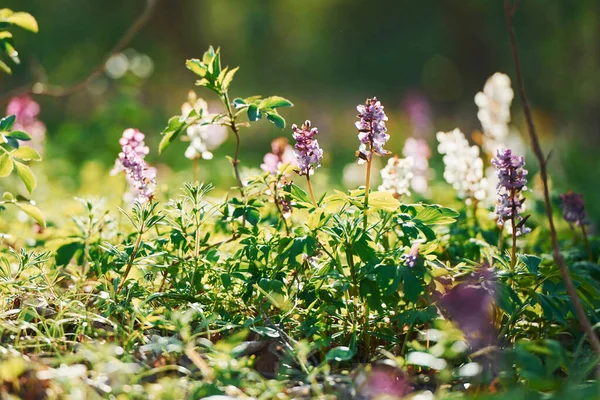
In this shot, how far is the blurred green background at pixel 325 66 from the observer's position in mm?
8203

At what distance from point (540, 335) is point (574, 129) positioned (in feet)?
28.7

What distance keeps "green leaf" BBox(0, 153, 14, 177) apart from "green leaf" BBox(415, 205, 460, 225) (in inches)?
A: 54.4

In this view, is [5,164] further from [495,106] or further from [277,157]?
[495,106]

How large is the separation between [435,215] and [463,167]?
2.92 ft

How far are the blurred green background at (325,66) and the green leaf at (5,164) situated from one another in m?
3.34

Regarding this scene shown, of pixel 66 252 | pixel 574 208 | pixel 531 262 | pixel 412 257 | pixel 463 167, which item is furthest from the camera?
pixel 463 167

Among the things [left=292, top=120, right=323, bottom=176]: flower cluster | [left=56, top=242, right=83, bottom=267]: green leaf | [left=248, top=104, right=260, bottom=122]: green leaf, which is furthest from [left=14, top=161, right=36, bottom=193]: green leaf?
[left=292, top=120, right=323, bottom=176]: flower cluster

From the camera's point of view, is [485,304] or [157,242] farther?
[157,242]

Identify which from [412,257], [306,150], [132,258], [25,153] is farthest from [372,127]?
[25,153]

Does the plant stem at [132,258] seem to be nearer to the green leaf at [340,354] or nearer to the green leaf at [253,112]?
the green leaf at [253,112]

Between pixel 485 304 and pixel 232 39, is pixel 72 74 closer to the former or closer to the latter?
pixel 232 39

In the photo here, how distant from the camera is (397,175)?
2.96 meters

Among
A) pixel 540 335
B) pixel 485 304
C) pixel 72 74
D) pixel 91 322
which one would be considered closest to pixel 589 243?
pixel 540 335

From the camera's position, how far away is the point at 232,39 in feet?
58.5
